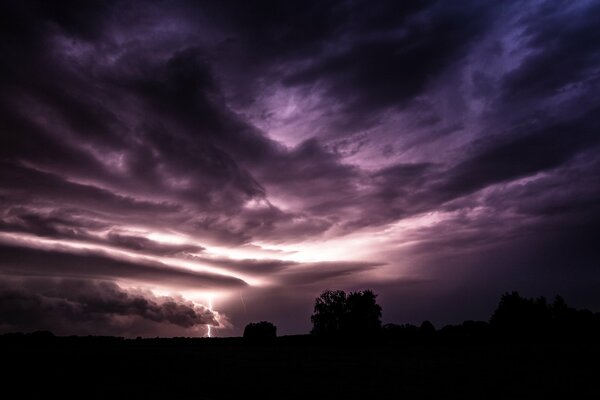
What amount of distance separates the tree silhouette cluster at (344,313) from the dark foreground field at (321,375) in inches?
2941

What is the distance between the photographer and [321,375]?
29859 mm

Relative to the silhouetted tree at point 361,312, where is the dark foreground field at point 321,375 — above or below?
below

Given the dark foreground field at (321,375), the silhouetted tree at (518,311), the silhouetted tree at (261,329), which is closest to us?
the dark foreground field at (321,375)

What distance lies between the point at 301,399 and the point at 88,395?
12.5 meters

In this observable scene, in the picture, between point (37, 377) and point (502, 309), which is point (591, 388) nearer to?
point (37, 377)

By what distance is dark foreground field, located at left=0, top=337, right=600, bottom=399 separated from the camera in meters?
23.2

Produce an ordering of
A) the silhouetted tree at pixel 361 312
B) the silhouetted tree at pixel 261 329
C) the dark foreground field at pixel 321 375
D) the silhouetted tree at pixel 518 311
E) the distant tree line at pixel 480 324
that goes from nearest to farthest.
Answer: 1. the dark foreground field at pixel 321 375
2. the distant tree line at pixel 480 324
3. the silhouetted tree at pixel 261 329
4. the silhouetted tree at pixel 518 311
5. the silhouetted tree at pixel 361 312

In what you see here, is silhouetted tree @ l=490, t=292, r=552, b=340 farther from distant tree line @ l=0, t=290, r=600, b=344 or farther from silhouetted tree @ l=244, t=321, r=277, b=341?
silhouetted tree @ l=244, t=321, r=277, b=341

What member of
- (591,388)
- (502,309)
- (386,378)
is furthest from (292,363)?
(502,309)

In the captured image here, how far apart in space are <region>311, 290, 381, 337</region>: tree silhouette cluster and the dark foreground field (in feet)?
245

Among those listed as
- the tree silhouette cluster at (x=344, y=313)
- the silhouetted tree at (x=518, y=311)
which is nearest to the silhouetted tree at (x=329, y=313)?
the tree silhouette cluster at (x=344, y=313)

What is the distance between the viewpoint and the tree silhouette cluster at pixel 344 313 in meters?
114

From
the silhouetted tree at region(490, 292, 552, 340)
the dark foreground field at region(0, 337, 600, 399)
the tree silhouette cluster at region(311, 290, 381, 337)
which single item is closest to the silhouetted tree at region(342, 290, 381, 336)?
the tree silhouette cluster at region(311, 290, 381, 337)

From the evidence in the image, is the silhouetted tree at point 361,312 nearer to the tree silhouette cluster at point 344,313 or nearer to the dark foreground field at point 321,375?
the tree silhouette cluster at point 344,313
